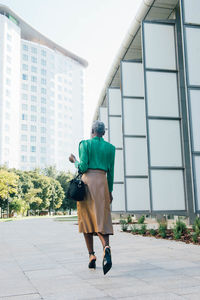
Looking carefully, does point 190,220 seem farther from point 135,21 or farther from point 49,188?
point 49,188

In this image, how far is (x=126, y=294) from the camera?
2.95m

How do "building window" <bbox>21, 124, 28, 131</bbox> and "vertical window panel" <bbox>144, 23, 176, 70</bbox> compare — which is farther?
"building window" <bbox>21, 124, 28, 131</bbox>

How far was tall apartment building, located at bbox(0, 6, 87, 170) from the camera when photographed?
287 feet

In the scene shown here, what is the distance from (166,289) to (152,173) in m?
9.81

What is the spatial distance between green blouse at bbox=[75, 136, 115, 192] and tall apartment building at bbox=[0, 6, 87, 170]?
8127 cm

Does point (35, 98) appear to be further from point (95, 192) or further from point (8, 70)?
point (95, 192)

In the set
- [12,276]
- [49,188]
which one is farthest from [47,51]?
[12,276]

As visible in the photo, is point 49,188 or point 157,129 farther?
point 49,188

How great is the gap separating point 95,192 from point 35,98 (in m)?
99.2

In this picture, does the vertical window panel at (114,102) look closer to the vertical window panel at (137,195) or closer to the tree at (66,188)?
the vertical window panel at (137,195)

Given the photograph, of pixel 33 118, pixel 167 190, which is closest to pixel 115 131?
pixel 167 190

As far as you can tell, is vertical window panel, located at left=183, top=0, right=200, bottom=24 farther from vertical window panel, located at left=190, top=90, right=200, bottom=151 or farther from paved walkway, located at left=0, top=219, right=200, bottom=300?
paved walkway, located at left=0, top=219, right=200, bottom=300

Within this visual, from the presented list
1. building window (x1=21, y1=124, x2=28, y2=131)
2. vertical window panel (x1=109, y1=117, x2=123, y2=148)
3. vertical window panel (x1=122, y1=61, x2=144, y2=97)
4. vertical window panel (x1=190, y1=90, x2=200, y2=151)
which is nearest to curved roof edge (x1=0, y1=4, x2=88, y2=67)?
building window (x1=21, y1=124, x2=28, y2=131)

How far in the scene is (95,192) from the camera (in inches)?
166
